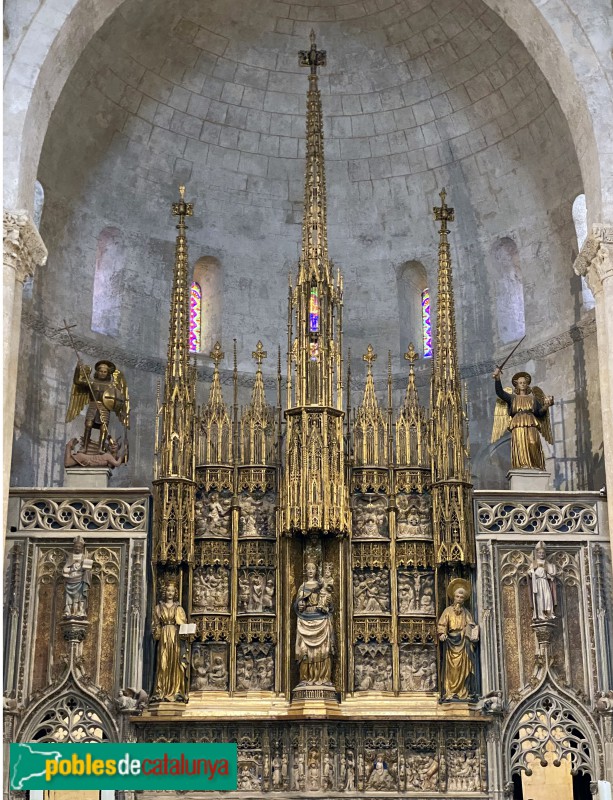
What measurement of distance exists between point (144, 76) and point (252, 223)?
4010 millimetres

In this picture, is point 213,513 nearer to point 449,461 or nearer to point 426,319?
point 449,461

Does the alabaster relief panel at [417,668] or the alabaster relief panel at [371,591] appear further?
the alabaster relief panel at [371,591]

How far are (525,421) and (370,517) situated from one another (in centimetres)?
326

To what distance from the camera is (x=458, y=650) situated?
808 inches

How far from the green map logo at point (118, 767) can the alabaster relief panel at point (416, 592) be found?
8963mm

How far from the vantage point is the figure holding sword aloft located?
2234 cm

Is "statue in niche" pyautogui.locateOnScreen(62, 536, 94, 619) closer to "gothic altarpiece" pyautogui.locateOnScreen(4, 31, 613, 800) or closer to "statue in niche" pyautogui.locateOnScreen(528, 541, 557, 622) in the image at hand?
"gothic altarpiece" pyautogui.locateOnScreen(4, 31, 613, 800)

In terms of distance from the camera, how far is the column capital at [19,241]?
778 inches

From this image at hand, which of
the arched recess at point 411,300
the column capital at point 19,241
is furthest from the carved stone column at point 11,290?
the arched recess at point 411,300

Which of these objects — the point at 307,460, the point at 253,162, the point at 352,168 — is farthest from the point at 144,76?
the point at 307,460

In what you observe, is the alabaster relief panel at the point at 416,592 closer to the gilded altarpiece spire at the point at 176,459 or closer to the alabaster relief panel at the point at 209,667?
the alabaster relief panel at the point at 209,667

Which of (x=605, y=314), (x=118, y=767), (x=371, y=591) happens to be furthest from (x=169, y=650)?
(x=605, y=314)

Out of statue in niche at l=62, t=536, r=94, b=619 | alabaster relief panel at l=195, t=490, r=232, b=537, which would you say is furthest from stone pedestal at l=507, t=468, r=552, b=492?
statue in niche at l=62, t=536, r=94, b=619

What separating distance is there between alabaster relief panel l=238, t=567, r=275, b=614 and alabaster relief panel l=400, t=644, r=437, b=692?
7.45 feet
